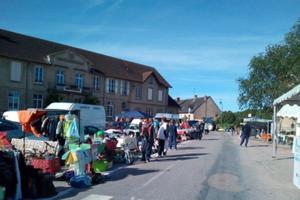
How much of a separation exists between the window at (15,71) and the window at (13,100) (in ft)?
4.84

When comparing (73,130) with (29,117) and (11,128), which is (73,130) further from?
(11,128)

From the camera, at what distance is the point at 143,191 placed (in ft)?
34.8

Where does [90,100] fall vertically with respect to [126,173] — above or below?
above

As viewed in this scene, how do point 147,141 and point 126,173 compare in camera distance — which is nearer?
point 126,173

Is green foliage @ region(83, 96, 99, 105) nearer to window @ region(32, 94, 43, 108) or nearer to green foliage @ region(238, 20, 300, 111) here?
window @ region(32, 94, 43, 108)

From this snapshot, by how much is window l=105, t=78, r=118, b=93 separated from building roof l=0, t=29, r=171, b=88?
0.78 m

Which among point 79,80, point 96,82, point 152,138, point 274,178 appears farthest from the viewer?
point 96,82

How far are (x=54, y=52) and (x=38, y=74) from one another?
383 centimetres

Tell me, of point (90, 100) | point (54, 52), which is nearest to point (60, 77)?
point (54, 52)

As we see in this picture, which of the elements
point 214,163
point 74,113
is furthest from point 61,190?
point 214,163

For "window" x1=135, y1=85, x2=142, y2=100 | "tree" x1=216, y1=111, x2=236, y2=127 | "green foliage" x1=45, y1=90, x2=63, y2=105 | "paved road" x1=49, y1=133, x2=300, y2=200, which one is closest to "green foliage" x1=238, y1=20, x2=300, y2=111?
"window" x1=135, y1=85, x2=142, y2=100

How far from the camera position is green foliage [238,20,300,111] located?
46.8m

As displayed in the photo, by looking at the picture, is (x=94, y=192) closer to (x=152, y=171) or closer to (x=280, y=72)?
(x=152, y=171)

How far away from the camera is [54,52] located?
48375 millimetres
